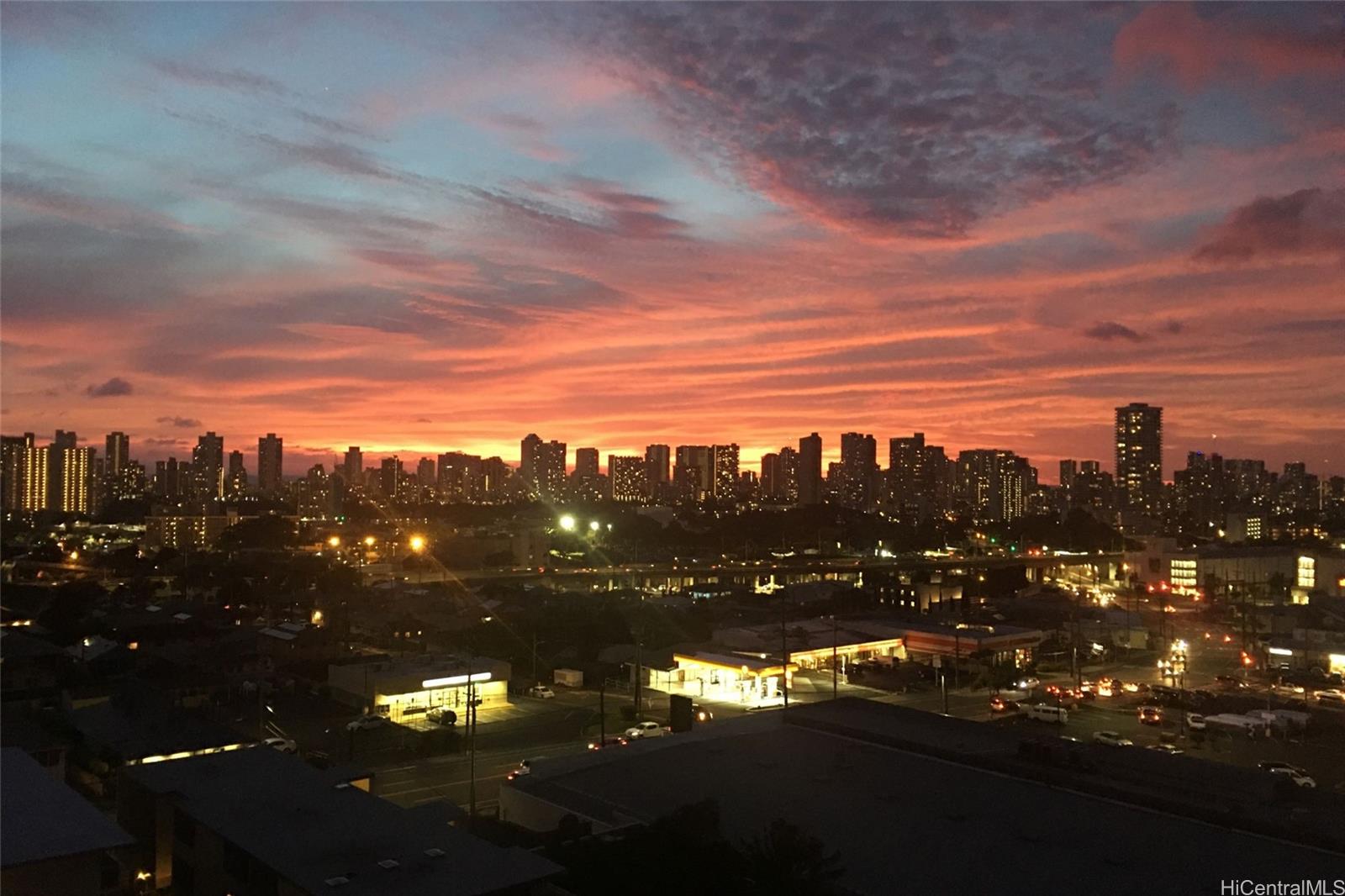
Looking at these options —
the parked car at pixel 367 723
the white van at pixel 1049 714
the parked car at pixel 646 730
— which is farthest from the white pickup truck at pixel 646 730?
the white van at pixel 1049 714

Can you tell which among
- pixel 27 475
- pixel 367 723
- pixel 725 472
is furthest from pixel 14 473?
pixel 367 723

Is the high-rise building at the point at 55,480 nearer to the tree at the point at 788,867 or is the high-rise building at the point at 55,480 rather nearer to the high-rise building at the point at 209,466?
the high-rise building at the point at 209,466

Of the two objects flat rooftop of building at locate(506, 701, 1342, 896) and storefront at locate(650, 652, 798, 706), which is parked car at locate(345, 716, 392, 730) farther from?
storefront at locate(650, 652, 798, 706)

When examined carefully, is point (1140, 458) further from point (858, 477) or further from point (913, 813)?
point (913, 813)

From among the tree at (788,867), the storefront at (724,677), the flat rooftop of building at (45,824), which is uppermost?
the flat rooftop of building at (45,824)

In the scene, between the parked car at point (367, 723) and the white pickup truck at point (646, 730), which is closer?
the white pickup truck at point (646, 730)

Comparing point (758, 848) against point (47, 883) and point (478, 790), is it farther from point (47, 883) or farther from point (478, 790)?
point (478, 790)
